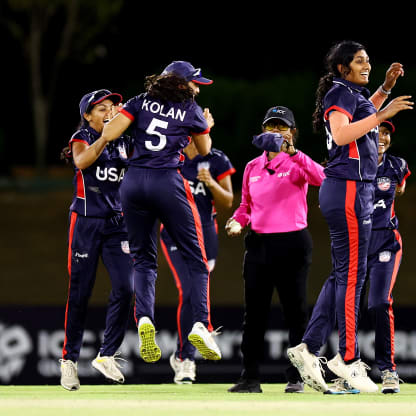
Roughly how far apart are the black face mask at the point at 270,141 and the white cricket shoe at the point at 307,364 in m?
1.38

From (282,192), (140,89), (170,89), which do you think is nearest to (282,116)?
(282,192)

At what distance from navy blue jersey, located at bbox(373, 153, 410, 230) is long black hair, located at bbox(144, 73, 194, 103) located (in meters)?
1.67

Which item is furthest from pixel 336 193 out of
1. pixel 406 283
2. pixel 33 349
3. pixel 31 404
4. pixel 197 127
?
pixel 406 283

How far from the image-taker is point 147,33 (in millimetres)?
23859

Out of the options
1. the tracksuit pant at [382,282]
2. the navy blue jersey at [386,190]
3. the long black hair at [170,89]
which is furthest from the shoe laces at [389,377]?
the long black hair at [170,89]

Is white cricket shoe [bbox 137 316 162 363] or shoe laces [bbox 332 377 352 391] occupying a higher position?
white cricket shoe [bbox 137 316 162 363]

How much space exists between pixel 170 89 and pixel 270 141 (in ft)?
2.58

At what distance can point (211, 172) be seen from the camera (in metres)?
8.56

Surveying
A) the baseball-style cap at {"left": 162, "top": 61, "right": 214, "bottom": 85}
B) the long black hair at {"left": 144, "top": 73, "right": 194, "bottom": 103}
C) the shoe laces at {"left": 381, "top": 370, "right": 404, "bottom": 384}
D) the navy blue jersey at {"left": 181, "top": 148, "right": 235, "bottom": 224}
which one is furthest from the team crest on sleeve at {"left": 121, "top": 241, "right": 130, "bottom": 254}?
the shoe laces at {"left": 381, "top": 370, "right": 404, "bottom": 384}

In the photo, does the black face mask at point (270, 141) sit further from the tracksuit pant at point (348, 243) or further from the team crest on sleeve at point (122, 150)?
the team crest on sleeve at point (122, 150)

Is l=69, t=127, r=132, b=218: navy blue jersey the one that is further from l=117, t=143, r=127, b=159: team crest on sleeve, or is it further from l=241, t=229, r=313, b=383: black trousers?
l=241, t=229, r=313, b=383: black trousers

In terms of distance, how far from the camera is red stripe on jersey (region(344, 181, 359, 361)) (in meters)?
6.01

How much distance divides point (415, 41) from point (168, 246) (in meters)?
Result: 15.5

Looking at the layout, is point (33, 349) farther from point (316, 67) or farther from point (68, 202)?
point (316, 67)
